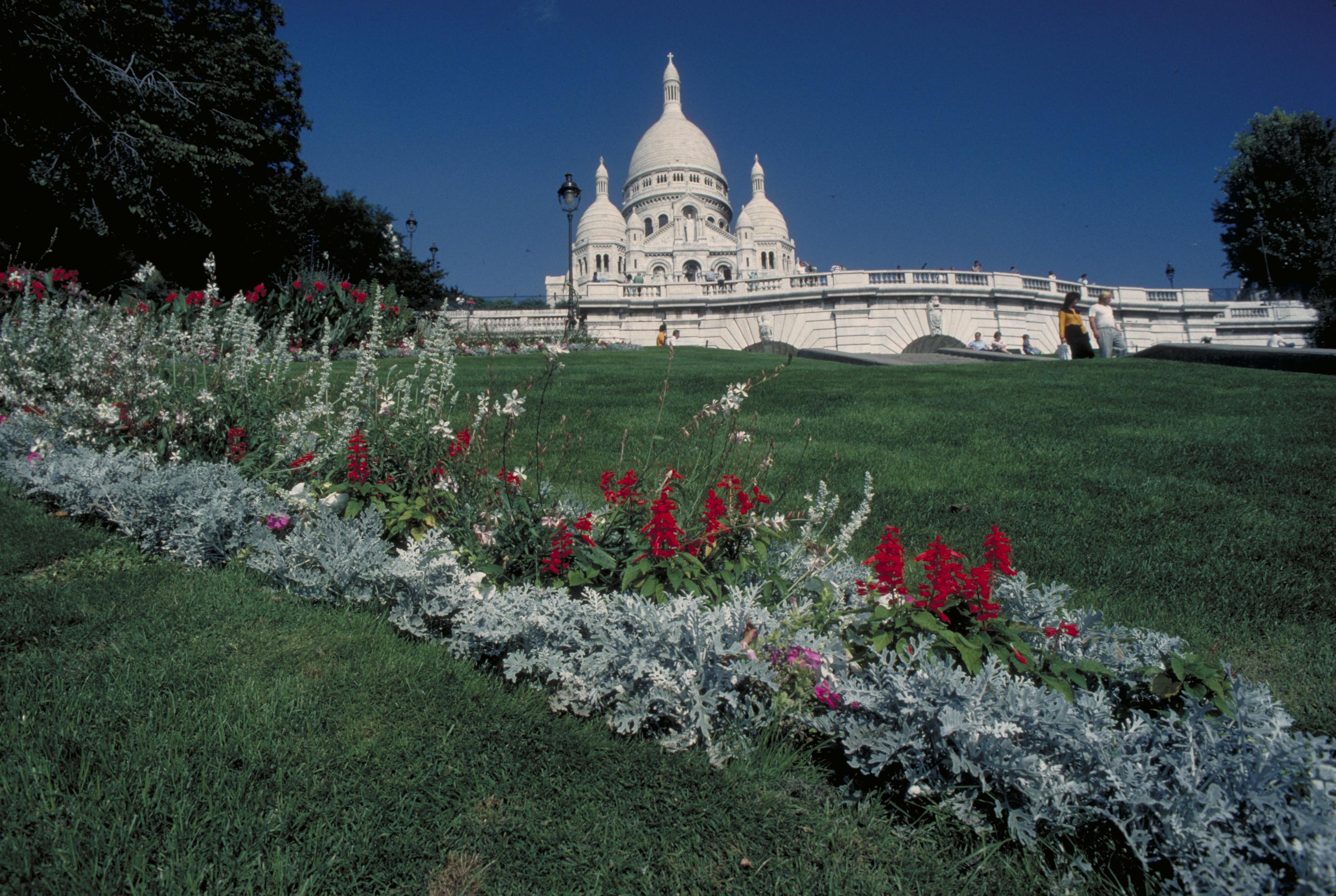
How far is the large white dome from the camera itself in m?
77.2

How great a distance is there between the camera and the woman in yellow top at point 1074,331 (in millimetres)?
14109

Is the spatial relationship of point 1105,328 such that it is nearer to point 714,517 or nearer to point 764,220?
point 714,517

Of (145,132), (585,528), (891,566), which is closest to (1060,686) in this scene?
(891,566)

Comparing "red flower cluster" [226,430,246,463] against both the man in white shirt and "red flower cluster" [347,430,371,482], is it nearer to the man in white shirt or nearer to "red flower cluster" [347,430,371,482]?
"red flower cluster" [347,430,371,482]

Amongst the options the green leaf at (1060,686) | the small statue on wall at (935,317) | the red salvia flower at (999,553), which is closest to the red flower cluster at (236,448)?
the red salvia flower at (999,553)

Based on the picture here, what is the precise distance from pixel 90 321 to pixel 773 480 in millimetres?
6119

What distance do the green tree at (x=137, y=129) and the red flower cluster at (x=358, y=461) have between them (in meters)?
16.6

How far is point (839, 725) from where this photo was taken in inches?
87.9

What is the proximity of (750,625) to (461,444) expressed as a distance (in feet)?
6.05

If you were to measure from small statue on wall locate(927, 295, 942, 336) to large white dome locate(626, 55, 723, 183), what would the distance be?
5121cm

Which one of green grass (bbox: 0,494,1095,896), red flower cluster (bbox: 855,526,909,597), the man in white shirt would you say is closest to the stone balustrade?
the man in white shirt

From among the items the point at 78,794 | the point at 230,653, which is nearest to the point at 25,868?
the point at 78,794

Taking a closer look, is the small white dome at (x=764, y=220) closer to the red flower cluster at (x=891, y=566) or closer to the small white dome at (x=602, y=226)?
the small white dome at (x=602, y=226)

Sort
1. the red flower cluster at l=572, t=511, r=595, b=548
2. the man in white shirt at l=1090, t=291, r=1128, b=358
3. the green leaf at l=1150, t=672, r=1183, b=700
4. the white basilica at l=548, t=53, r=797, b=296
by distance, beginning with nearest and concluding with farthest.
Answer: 1. the green leaf at l=1150, t=672, r=1183, b=700
2. the red flower cluster at l=572, t=511, r=595, b=548
3. the man in white shirt at l=1090, t=291, r=1128, b=358
4. the white basilica at l=548, t=53, r=797, b=296
